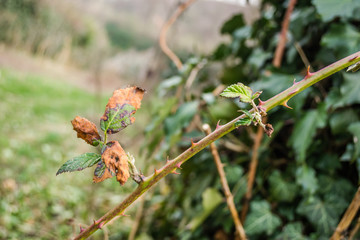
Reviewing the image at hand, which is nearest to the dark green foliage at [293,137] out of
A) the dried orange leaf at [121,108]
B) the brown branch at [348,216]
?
the brown branch at [348,216]

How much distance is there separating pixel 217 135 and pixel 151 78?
1.49m

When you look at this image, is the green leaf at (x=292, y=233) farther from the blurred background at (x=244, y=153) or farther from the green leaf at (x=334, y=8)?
the green leaf at (x=334, y=8)

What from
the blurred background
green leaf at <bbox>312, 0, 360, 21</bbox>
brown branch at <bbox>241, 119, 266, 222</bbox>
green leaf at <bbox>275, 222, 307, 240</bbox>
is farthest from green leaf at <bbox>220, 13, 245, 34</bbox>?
green leaf at <bbox>275, 222, 307, 240</bbox>

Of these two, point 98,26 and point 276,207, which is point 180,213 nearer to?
point 276,207

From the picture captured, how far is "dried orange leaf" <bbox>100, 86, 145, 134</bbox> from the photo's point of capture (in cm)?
34

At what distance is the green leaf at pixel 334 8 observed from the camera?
2.64 ft

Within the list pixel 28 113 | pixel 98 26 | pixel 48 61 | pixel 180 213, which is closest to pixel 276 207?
pixel 180 213

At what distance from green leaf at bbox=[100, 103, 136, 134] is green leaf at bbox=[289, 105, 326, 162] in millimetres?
618

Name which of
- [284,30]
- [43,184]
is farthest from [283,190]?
[43,184]

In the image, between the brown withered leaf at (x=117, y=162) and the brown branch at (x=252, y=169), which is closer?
the brown withered leaf at (x=117, y=162)

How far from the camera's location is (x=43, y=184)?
214 cm

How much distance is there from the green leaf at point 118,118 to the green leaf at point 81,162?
0.12ft

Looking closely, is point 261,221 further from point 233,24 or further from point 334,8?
point 233,24

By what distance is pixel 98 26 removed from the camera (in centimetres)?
1257
